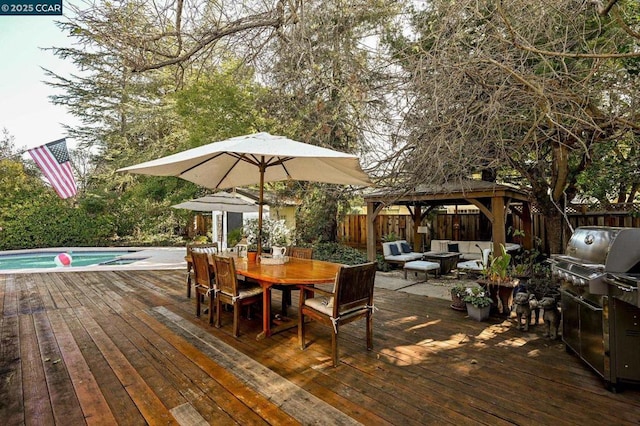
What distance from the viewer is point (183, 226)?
15.4m

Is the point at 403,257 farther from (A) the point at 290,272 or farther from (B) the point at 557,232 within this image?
(A) the point at 290,272

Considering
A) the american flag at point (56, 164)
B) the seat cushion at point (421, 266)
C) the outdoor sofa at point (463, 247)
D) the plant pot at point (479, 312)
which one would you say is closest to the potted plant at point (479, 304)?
the plant pot at point (479, 312)

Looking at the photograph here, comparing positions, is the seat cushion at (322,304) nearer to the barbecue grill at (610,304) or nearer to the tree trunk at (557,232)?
the barbecue grill at (610,304)

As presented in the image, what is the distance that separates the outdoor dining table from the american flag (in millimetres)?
8531

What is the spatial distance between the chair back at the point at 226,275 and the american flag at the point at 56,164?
8.66 meters

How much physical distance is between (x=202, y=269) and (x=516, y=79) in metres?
4.18

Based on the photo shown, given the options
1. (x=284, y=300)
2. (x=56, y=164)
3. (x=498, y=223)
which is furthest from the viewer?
(x=56, y=164)

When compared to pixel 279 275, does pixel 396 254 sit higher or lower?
lower

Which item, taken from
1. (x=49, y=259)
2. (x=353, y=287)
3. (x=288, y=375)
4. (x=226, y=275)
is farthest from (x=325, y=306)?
(x=49, y=259)

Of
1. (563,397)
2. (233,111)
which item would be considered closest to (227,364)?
(563,397)

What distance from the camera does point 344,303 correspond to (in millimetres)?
3002

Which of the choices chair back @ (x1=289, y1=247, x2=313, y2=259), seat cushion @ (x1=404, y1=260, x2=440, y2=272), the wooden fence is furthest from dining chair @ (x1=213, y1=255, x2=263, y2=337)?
the wooden fence

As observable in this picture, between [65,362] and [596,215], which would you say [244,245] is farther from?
[596,215]

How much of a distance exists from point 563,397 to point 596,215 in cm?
670
